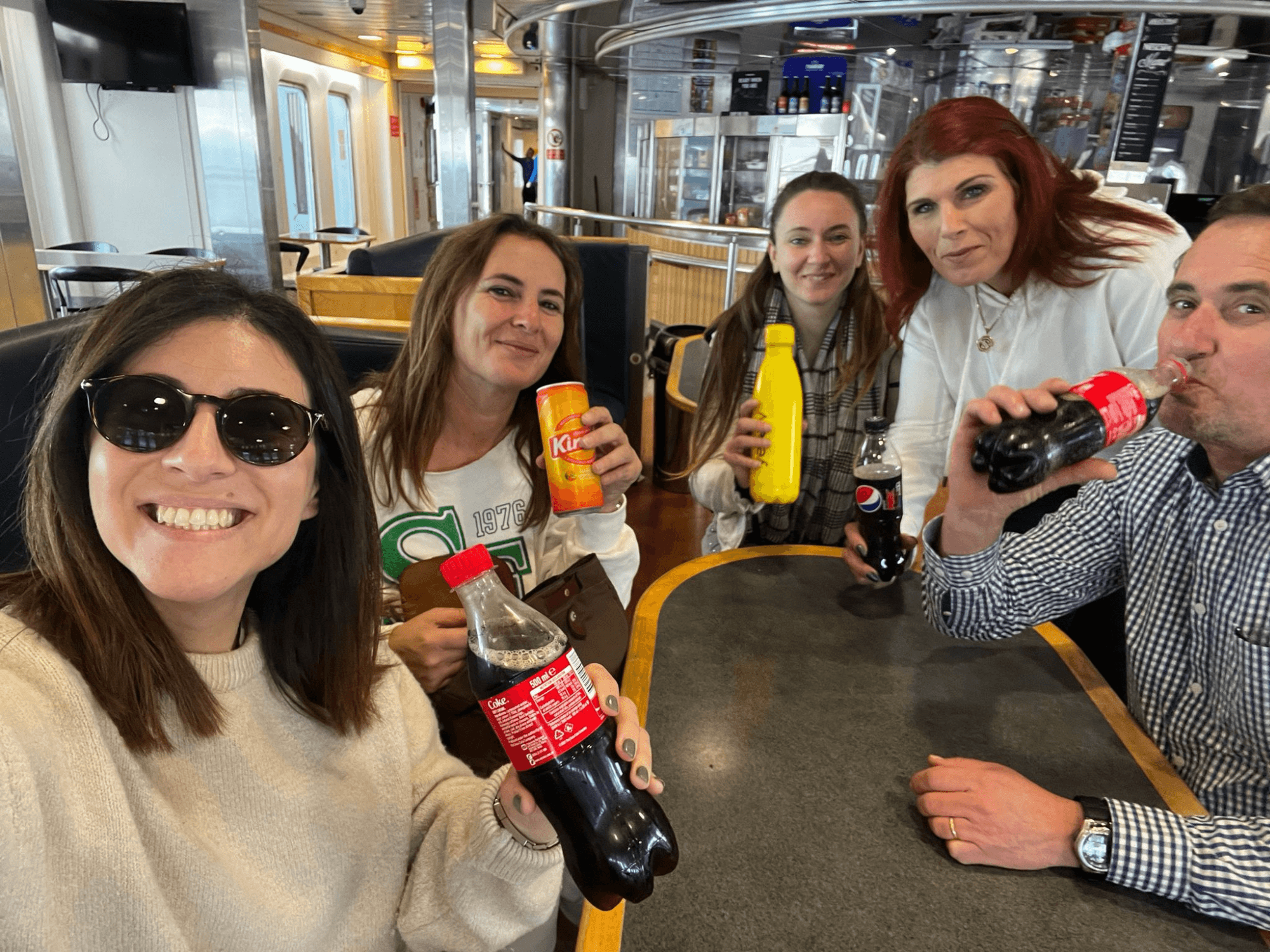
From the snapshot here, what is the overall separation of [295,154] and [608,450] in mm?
12069

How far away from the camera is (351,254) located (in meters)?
3.89

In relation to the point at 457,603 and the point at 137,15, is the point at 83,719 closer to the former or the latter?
the point at 457,603

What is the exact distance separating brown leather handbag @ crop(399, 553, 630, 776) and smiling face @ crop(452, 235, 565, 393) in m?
0.45

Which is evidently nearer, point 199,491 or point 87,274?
point 199,491

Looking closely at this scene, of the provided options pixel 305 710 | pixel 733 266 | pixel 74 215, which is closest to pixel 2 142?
pixel 74 215

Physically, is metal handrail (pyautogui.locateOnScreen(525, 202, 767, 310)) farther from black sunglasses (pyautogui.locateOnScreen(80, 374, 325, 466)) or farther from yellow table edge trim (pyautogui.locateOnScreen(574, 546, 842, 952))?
black sunglasses (pyautogui.locateOnScreen(80, 374, 325, 466))

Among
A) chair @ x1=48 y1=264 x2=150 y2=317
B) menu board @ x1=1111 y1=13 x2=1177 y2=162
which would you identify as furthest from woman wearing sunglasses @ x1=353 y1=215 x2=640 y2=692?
menu board @ x1=1111 y1=13 x2=1177 y2=162

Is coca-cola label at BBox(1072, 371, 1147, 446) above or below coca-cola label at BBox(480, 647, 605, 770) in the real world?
above

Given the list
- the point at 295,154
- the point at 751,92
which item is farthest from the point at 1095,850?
the point at 295,154

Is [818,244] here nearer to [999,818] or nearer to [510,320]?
[510,320]

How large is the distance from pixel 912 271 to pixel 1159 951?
145cm

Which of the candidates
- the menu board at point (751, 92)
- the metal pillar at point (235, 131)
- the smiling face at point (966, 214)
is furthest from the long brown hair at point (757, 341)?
the menu board at point (751, 92)

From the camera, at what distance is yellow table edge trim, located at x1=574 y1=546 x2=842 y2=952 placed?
0.83m

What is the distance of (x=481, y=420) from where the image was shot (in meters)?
1.79
